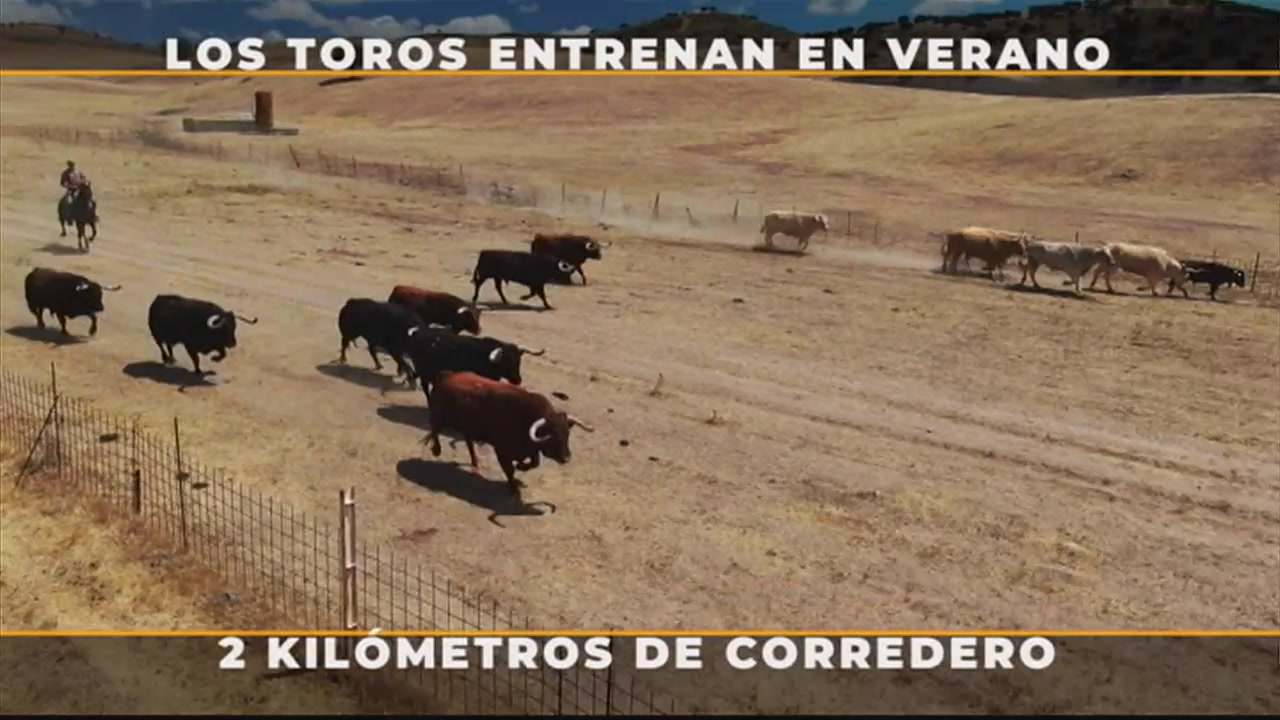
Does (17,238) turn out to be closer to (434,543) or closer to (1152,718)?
(434,543)

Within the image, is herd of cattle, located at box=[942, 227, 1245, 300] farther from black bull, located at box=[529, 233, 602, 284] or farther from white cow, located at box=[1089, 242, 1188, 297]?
black bull, located at box=[529, 233, 602, 284]

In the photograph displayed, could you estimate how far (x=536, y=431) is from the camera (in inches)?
496

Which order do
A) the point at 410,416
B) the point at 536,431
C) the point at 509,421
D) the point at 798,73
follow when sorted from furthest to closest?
the point at 798,73 < the point at 410,416 < the point at 509,421 < the point at 536,431

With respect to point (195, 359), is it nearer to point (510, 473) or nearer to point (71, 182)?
point (510, 473)

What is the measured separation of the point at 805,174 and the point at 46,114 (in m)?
58.4

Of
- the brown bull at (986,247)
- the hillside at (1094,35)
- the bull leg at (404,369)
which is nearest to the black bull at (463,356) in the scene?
the bull leg at (404,369)

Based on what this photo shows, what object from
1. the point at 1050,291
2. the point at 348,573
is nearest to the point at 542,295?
the point at 1050,291

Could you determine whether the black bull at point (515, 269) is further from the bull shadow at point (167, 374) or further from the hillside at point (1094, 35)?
the hillside at point (1094, 35)

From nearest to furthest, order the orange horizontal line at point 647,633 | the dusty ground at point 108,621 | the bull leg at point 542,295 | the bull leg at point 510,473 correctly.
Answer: the dusty ground at point 108,621
the orange horizontal line at point 647,633
the bull leg at point 510,473
the bull leg at point 542,295

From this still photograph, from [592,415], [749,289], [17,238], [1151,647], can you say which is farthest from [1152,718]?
[17,238]

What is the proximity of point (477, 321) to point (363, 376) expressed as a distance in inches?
78.3

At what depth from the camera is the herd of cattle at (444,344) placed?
12812 millimetres

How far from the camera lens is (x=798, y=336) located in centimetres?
2188

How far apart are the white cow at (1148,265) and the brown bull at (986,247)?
2.20 meters
